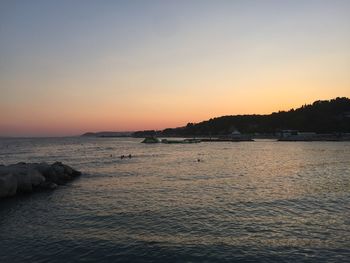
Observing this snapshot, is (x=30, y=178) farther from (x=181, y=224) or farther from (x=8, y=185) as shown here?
(x=181, y=224)

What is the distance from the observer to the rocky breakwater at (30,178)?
92.4ft

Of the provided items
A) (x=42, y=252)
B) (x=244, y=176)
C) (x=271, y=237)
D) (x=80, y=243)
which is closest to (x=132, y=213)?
(x=80, y=243)

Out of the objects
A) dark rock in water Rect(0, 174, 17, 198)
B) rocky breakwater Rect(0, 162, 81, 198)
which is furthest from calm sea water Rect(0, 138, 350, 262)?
rocky breakwater Rect(0, 162, 81, 198)

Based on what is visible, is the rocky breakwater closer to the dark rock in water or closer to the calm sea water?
the dark rock in water

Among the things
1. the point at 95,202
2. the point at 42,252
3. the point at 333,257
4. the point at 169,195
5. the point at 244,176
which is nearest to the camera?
the point at 333,257

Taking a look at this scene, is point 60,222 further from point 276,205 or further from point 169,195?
point 276,205

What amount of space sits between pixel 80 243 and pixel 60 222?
15.6 feet

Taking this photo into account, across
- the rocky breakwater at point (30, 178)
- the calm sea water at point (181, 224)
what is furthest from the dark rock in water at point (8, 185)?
the calm sea water at point (181, 224)

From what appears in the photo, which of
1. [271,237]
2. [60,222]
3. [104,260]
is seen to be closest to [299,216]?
[271,237]

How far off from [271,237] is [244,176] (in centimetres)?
2325

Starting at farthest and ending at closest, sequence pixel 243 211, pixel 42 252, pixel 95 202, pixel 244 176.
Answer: pixel 244 176 → pixel 95 202 → pixel 243 211 → pixel 42 252

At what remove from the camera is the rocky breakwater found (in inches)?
1109

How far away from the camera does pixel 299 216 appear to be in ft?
64.8

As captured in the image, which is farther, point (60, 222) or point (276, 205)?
point (276, 205)
